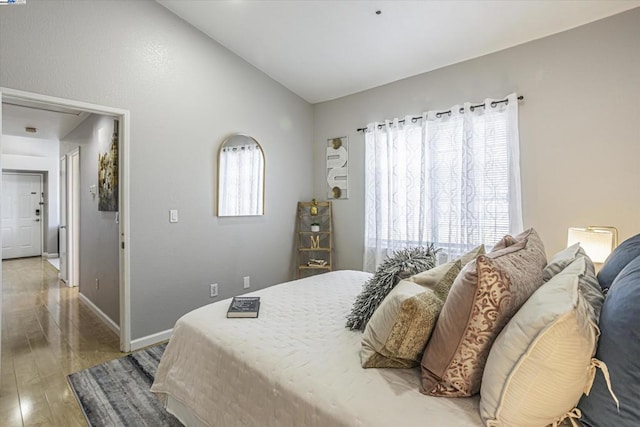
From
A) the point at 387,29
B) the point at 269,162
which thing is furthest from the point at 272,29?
the point at 269,162

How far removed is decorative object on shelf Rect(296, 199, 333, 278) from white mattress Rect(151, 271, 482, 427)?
6.81 feet

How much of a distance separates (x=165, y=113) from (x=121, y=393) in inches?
91.5

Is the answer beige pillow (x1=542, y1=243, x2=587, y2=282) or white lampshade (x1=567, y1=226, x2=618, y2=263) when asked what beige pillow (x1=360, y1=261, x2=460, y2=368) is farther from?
white lampshade (x1=567, y1=226, x2=618, y2=263)

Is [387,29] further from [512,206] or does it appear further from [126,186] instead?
[126,186]

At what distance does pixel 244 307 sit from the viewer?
6.08 ft

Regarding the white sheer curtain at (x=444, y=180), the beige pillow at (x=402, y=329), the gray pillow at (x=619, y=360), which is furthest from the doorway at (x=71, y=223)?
the gray pillow at (x=619, y=360)

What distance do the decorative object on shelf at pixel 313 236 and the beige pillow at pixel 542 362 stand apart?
3217 millimetres

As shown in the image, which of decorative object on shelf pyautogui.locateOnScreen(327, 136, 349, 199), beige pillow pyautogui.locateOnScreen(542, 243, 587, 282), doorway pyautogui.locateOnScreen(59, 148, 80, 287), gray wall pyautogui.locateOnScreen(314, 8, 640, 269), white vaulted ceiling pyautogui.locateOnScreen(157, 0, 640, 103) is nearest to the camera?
beige pillow pyautogui.locateOnScreen(542, 243, 587, 282)

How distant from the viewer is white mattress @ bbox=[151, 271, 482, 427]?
102cm

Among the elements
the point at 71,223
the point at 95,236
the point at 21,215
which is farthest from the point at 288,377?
the point at 21,215

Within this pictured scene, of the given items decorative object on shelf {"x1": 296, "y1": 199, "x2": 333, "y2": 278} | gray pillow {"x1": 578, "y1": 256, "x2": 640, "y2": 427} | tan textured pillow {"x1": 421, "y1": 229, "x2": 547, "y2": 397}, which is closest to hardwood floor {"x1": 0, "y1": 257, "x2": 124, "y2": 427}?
tan textured pillow {"x1": 421, "y1": 229, "x2": 547, "y2": 397}

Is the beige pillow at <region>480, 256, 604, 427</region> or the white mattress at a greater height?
the beige pillow at <region>480, 256, 604, 427</region>

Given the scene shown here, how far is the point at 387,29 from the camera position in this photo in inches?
111

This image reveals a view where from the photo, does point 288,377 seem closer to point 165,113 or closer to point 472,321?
point 472,321
